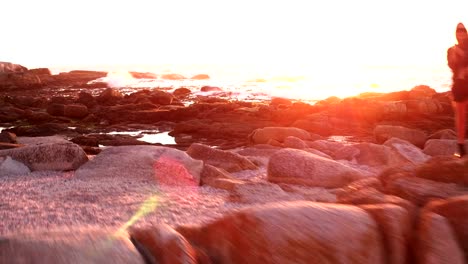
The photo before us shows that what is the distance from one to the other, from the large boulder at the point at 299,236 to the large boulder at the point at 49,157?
5.30m

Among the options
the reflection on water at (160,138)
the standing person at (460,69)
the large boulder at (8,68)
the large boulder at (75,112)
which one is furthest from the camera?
the large boulder at (8,68)

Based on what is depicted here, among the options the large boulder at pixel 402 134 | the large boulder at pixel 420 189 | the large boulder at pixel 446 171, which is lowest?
the large boulder at pixel 402 134

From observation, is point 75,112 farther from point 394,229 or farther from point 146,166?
point 394,229

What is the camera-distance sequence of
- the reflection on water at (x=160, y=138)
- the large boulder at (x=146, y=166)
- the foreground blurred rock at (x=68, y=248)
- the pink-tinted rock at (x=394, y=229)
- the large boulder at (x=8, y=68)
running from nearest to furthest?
the foreground blurred rock at (x=68, y=248)
the pink-tinted rock at (x=394, y=229)
the large boulder at (x=146, y=166)
the reflection on water at (x=160, y=138)
the large boulder at (x=8, y=68)

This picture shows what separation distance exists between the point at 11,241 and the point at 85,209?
2.44 metres

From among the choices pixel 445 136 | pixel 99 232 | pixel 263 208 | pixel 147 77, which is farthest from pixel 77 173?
pixel 147 77

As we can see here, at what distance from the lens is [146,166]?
23.4ft

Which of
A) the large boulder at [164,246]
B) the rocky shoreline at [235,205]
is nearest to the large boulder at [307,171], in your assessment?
the rocky shoreline at [235,205]

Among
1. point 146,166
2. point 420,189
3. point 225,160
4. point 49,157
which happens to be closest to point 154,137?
point 225,160

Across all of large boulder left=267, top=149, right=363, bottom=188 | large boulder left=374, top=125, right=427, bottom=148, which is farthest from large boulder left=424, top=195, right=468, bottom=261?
large boulder left=374, top=125, right=427, bottom=148

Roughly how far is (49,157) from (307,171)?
4.49 metres

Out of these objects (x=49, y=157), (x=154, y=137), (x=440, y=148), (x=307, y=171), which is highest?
(x=307, y=171)

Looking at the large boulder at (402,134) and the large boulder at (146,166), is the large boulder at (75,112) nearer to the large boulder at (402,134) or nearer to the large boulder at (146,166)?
the large boulder at (402,134)

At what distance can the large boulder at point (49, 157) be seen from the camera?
25.2 ft
